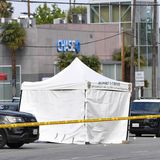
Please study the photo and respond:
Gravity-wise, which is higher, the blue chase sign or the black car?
the blue chase sign

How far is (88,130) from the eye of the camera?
26266 mm

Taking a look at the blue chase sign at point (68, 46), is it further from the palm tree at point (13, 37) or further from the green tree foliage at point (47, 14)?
the green tree foliage at point (47, 14)

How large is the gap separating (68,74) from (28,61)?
32641mm

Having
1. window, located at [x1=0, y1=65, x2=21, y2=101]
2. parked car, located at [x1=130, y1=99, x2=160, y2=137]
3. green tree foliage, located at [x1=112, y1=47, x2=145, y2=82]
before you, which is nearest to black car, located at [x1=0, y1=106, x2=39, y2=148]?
parked car, located at [x1=130, y1=99, x2=160, y2=137]

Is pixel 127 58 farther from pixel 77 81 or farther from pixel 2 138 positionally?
pixel 2 138

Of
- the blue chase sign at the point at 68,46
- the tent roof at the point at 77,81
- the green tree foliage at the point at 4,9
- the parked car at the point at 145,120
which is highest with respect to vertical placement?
the green tree foliage at the point at 4,9

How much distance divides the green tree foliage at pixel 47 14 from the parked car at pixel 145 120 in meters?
74.4

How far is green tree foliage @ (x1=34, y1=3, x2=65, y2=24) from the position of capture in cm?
10762

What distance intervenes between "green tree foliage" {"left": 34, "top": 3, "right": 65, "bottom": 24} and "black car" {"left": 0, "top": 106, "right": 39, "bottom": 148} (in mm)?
84035

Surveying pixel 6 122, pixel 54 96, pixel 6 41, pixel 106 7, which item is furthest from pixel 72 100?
pixel 106 7

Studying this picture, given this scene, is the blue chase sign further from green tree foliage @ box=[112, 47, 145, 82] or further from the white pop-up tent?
the white pop-up tent

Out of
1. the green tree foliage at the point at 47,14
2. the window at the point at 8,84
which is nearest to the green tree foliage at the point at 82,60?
the window at the point at 8,84

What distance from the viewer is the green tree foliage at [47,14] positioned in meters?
108

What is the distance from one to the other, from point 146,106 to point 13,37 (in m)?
26.7
